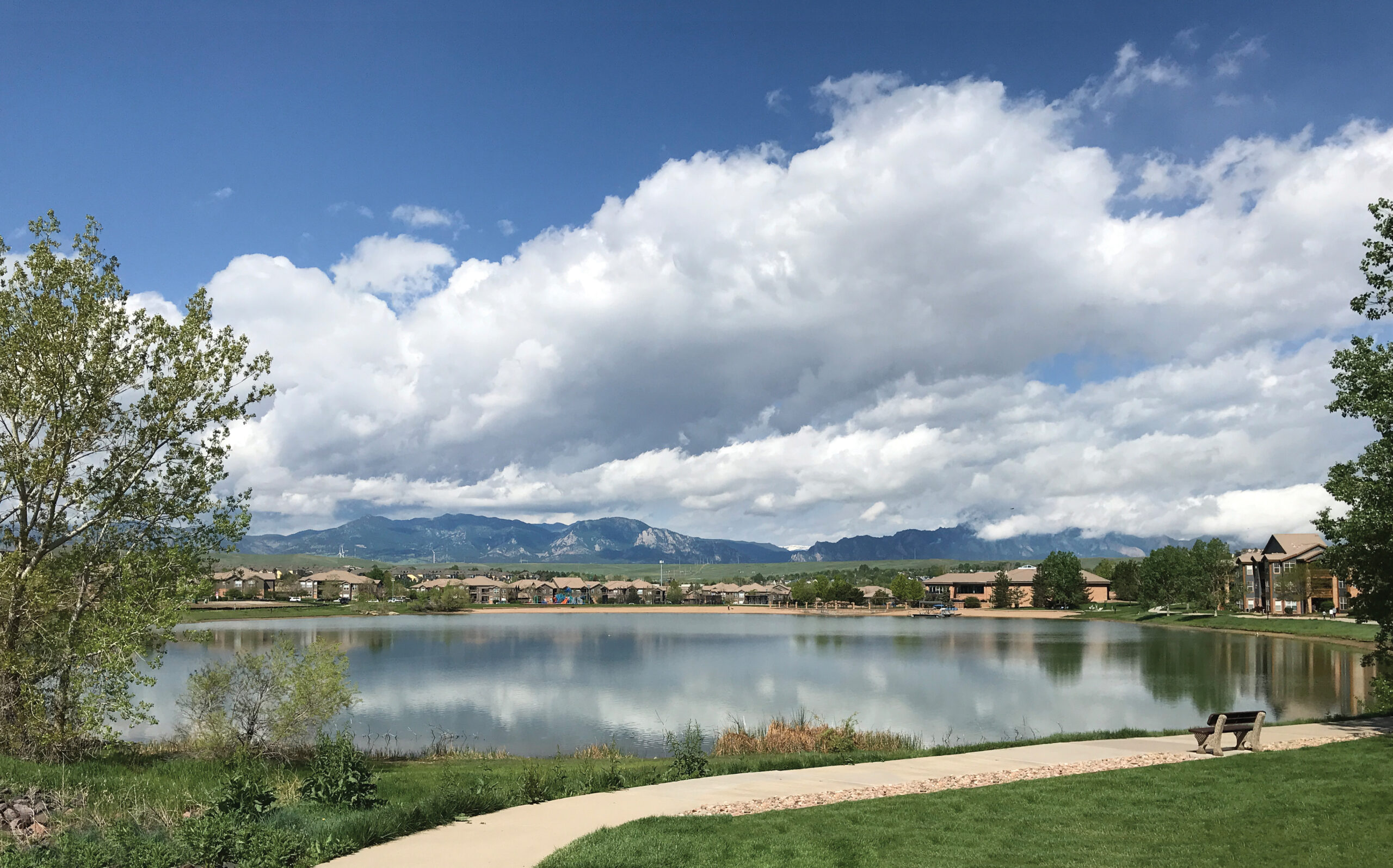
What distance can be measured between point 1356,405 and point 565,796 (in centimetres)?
1869

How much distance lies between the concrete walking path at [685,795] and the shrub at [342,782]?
1746 mm

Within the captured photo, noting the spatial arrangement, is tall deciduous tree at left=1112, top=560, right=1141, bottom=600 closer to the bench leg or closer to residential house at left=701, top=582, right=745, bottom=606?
residential house at left=701, top=582, right=745, bottom=606

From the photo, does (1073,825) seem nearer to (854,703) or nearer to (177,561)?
(177,561)

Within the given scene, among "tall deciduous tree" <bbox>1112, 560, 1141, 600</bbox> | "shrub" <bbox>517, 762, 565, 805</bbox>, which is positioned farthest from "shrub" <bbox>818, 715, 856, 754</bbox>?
"tall deciduous tree" <bbox>1112, 560, 1141, 600</bbox>

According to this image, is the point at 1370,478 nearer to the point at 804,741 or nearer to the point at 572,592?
the point at 804,741

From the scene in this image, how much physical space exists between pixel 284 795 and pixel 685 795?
591 cm

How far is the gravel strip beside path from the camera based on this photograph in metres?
12.4

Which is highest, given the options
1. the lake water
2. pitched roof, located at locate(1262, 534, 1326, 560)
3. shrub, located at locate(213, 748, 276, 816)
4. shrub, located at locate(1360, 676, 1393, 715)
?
pitched roof, located at locate(1262, 534, 1326, 560)

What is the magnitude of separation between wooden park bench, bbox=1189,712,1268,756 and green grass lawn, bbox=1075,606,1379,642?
139 ft

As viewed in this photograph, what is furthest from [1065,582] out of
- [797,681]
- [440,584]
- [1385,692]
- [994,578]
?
[1385,692]

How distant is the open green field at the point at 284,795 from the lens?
31.3ft

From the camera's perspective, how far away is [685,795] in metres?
13.4

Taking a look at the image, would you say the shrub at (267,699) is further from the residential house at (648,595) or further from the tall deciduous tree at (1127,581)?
the residential house at (648,595)

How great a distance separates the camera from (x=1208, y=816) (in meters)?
11.2
